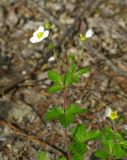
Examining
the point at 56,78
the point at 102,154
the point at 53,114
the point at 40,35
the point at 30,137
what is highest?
the point at 40,35

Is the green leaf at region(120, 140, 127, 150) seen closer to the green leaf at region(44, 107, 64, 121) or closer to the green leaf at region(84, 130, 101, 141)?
the green leaf at region(84, 130, 101, 141)

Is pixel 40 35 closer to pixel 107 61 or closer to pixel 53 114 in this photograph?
pixel 53 114

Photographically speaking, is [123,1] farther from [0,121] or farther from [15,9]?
[0,121]

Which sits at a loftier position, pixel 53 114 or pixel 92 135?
pixel 53 114

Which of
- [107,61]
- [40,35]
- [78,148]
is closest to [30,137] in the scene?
[78,148]

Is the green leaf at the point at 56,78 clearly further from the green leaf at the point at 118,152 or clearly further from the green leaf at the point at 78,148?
the green leaf at the point at 118,152

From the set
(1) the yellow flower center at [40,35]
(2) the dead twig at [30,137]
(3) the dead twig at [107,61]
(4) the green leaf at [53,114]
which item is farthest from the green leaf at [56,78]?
Answer: (3) the dead twig at [107,61]

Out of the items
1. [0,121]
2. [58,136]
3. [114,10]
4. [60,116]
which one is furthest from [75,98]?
[114,10]

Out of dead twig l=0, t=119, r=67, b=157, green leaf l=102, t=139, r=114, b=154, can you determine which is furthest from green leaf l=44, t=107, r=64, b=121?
dead twig l=0, t=119, r=67, b=157

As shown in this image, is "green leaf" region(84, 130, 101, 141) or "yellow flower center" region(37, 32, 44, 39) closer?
"green leaf" region(84, 130, 101, 141)
